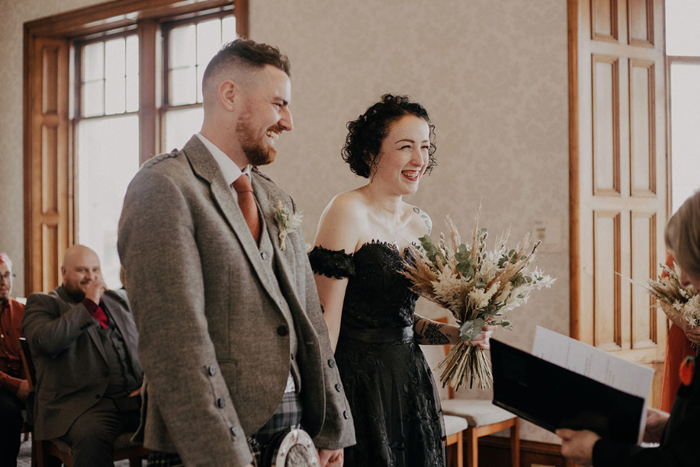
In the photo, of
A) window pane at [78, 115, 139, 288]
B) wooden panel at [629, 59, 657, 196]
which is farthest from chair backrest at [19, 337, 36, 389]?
wooden panel at [629, 59, 657, 196]

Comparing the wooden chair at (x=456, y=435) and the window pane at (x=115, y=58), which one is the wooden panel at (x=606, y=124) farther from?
the window pane at (x=115, y=58)

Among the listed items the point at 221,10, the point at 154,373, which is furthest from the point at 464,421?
the point at 221,10

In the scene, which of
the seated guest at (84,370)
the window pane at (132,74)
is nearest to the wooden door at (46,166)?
the window pane at (132,74)

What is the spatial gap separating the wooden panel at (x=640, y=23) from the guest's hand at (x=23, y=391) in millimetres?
4282

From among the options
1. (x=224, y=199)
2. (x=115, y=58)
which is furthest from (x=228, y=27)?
(x=224, y=199)

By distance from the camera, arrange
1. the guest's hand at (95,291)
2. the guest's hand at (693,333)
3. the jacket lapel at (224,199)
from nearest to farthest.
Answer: the jacket lapel at (224,199)
the guest's hand at (693,333)
the guest's hand at (95,291)

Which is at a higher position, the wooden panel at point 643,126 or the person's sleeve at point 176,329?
the wooden panel at point 643,126

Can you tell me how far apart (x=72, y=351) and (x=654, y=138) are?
12.1ft

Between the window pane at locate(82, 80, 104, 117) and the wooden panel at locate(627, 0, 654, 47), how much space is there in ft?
15.4

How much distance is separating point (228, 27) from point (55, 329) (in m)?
3.12

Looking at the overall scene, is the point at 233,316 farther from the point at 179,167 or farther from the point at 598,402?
the point at 598,402

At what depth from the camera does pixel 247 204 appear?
5.85 feet

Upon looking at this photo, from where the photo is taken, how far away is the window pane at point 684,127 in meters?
4.58

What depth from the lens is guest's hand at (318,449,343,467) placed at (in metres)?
1.85
